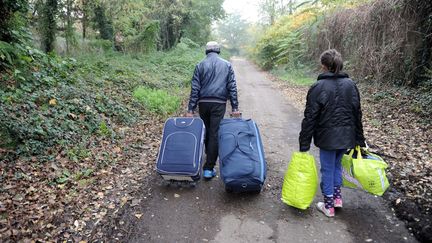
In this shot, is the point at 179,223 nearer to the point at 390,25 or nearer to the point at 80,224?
the point at 80,224

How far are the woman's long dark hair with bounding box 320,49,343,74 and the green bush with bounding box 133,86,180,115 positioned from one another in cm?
616

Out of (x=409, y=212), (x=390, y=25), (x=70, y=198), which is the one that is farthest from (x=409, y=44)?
(x=70, y=198)

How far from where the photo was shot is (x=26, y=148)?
514 centimetres

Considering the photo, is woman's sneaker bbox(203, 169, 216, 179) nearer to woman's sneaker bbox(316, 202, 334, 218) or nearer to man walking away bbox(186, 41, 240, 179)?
man walking away bbox(186, 41, 240, 179)

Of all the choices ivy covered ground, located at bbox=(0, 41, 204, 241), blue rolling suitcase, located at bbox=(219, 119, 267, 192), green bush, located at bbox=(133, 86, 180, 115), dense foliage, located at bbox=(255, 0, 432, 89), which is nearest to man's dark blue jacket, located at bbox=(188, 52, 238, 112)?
blue rolling suitcase, located at bbox=(219, 119, 267, 192)

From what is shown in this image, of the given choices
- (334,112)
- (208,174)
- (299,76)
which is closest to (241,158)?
(208,174)

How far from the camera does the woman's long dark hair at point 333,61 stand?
3951mm

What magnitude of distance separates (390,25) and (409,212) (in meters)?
9.56

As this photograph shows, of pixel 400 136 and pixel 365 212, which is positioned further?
pixel 400 136

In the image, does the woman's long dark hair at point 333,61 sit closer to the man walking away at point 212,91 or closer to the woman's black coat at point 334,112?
the woman's black coat at point 334,112

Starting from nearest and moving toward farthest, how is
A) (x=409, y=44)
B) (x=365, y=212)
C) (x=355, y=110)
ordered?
1. (x=355, y=110)
2. (x=365, y=212)
3. (x=409, y=44)

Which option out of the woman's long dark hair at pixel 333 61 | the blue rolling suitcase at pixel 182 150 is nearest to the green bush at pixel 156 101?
the blue rolling suitcase at pixel 182 150

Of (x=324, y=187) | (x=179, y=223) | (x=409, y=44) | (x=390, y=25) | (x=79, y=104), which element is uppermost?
(x=390, y=25)

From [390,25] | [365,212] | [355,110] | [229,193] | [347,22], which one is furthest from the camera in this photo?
[347,22]
